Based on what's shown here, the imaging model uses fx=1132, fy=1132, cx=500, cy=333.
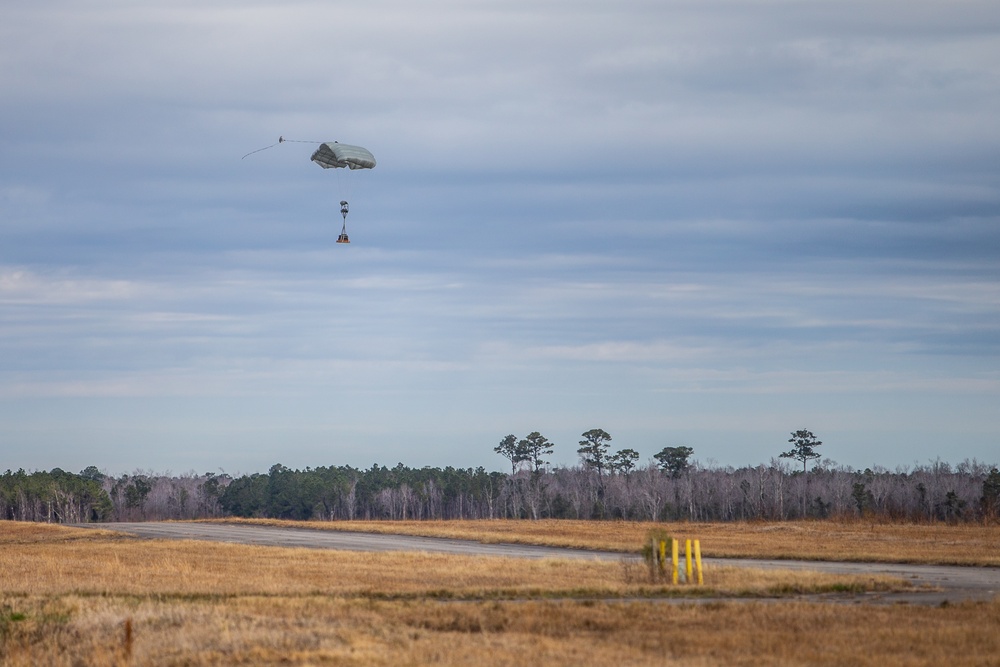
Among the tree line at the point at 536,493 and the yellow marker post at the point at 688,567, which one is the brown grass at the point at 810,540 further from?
the tree line at the point at 536,493

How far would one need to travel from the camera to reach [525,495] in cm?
15762

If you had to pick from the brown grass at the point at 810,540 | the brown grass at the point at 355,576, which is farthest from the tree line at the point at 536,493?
the brown grass at the point at 355,576

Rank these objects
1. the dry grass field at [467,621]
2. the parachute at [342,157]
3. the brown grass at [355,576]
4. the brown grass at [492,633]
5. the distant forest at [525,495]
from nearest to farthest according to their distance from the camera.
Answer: the brown grass at [492,633]
the dry grass field at [467,621]
the brown grass at [355,576]
the parachute at [342,157]
the distant forest at [525,495]

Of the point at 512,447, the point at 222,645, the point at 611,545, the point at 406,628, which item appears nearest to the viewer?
the point at 222,645

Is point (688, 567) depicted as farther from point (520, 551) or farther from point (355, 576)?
point (520, 551)

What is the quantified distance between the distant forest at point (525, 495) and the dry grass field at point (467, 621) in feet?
306

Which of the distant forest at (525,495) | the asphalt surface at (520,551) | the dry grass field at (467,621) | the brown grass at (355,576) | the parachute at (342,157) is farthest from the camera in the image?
the distant forest at (525,495)

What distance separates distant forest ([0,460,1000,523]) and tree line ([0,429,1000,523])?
209 mm

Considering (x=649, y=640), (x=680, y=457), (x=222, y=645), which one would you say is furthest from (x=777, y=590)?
(x=680, y=457)

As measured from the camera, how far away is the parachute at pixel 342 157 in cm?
4306

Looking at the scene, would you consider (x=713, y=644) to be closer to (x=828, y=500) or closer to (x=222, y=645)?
(x=222, y=645)

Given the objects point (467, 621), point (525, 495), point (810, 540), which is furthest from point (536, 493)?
point (467, 621)

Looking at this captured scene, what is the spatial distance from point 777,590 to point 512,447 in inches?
5484

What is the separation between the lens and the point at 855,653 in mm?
17984
